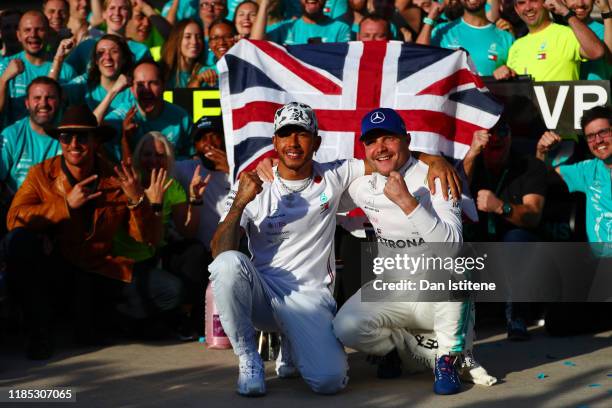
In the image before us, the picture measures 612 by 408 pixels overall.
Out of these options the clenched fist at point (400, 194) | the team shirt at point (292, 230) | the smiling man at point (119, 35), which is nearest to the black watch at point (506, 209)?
the team shirt at point (292, 230)

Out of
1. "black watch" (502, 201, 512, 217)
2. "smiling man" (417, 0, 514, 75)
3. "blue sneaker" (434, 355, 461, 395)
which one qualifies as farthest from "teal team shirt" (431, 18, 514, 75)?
"blue sneaker" (434, 355, 461, 395)

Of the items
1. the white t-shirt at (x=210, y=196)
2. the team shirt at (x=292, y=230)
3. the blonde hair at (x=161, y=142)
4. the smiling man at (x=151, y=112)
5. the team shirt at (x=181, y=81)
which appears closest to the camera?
the team shirt at (x=292, y=230)

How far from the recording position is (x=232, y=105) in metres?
7.35

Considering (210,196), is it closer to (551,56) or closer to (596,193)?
(596,193)

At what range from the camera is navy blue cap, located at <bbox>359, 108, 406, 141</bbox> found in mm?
5609

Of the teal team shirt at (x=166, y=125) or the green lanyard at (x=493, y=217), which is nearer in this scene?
the green lanyard at (x=493, y=217)

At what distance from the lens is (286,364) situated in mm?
5906

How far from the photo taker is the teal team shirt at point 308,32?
907 centimetres

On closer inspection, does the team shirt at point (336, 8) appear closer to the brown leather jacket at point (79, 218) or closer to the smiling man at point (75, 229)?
the smiling man at point (75, 229)

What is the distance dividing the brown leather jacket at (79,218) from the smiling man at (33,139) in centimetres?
81

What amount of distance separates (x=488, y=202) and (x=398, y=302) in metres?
1.35

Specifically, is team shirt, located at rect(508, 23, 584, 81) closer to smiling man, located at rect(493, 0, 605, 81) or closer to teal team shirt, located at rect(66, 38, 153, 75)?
smiling man, located at rect(493, 0, 605, 81)

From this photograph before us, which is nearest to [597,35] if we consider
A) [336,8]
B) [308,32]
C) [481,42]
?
[481,42]

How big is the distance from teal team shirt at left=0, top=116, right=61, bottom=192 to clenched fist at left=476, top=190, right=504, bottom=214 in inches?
126
